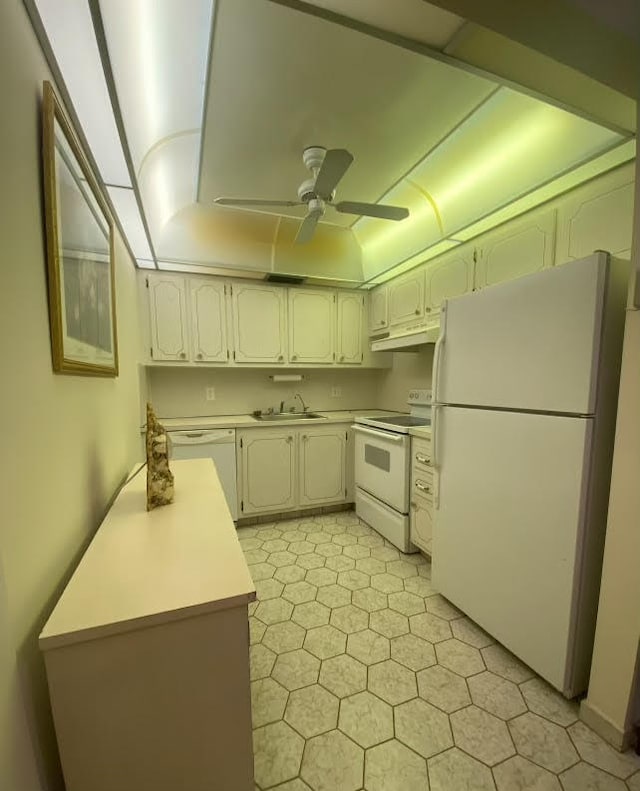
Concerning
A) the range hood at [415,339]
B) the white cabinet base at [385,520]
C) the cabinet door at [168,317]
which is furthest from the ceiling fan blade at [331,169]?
the white cabinet base at [385,520]

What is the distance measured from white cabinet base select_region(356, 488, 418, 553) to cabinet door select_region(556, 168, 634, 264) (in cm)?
186

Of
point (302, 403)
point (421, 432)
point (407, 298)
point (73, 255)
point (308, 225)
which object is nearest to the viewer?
point (73, 255)

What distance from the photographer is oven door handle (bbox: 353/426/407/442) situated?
230cm

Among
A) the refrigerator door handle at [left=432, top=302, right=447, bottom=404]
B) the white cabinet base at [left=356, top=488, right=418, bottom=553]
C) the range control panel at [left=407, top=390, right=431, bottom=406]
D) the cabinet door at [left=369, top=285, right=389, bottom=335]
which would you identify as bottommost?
the white cabinet base at [left=356, top=488, right=418, bottom=553]

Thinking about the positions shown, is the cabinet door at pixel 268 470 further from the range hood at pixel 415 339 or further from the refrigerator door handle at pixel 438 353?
the refrigerator door handle at pixel 438 353

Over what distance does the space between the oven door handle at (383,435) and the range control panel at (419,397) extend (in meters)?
0.53

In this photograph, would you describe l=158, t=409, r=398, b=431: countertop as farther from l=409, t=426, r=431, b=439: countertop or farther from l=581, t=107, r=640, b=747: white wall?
l=581, t=107, r=640, b=747: white wall

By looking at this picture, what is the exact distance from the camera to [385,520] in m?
2.54

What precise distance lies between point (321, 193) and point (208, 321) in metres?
1.62

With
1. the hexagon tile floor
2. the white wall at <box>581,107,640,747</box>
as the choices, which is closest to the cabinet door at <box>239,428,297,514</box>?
the hexagon tile floor

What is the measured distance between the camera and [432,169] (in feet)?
6.59

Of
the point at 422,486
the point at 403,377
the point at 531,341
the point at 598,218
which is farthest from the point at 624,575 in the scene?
the point at 403,377

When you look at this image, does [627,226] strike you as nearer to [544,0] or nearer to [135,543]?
[544,0]

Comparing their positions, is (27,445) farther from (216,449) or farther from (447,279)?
(447,279)
